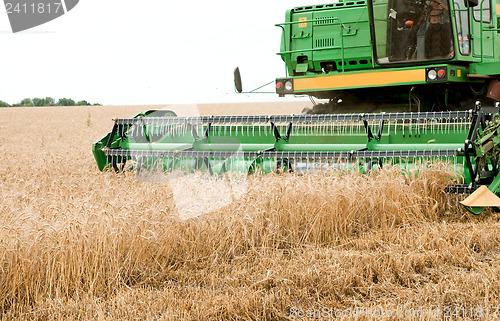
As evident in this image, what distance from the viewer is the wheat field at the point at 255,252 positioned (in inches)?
97.1

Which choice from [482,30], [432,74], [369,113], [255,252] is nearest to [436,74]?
[432,74]

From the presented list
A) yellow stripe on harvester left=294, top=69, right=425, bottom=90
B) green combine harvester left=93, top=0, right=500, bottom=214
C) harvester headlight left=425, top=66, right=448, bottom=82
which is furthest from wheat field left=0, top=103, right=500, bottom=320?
yellow stripe on harvester left=294, top=69, right=425, bottom=90

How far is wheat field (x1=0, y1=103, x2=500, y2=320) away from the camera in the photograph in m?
2.47

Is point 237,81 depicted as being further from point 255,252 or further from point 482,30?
point 255,252

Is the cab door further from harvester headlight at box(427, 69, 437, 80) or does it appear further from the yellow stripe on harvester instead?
the yellow stripe on harvester

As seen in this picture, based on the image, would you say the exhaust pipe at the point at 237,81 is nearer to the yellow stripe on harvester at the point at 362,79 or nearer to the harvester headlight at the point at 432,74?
the yellow stripe on harvester at the point at 362,79

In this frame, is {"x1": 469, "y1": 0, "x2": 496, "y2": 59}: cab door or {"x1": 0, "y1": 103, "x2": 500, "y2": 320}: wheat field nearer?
{"x1": 0, "y1": 103, "x2": 500, "y2": 320}: wheat field

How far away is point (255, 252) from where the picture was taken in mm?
3246

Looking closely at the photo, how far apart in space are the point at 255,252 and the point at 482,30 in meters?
4.45

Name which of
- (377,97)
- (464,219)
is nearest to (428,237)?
(464,219)

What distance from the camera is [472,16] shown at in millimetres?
6082

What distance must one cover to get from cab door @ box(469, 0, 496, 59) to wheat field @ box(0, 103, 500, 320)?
2652mm

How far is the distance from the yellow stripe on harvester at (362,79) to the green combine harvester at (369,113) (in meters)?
0.01

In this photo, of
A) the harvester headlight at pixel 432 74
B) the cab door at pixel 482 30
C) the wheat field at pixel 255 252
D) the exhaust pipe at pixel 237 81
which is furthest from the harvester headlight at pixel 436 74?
the exhaust pipe at pixel 237 81
